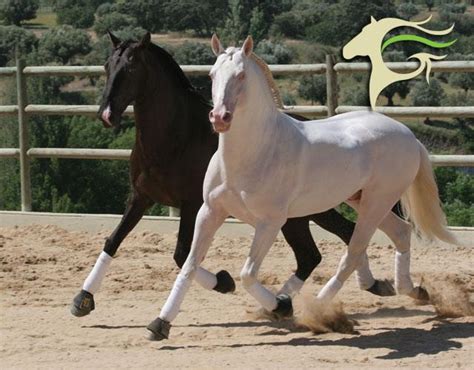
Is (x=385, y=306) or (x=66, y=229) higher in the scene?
(x=385, y=306)

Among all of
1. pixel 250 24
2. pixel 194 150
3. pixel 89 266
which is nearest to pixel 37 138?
pixel 89 266

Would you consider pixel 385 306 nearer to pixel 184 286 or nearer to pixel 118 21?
pixel 184 286

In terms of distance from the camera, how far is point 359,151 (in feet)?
20.0

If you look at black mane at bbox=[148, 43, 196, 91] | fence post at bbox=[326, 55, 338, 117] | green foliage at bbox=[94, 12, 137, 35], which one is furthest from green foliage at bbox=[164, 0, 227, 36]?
black mane at bbox=[148, 43, 196, 91]

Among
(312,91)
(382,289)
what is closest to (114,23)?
(312,91)

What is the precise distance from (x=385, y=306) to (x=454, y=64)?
302 centimetres

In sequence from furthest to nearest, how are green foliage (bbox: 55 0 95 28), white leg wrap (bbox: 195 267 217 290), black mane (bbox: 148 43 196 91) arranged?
1. green foliage (bbox: 55 0 95 28)
2. black mane (bbox: 148 43 196 91)
3. white leg wrap (bbox: 195 267 217 290)

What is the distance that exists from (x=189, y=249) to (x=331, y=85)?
12.1ft

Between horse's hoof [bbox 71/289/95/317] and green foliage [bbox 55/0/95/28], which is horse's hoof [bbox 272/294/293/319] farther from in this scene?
green foliage [bbox 55/0/95/28]

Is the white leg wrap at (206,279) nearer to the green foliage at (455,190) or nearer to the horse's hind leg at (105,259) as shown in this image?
the horse's hind leg at (105,259)

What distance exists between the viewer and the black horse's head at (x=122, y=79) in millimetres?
6387

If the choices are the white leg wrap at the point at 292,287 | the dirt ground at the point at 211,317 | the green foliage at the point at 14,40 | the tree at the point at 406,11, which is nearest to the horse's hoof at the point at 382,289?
the dirt ground at the point at 211,317

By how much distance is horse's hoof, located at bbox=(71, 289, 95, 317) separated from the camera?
6504 millimetres

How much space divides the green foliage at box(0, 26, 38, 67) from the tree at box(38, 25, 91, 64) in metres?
0.56
